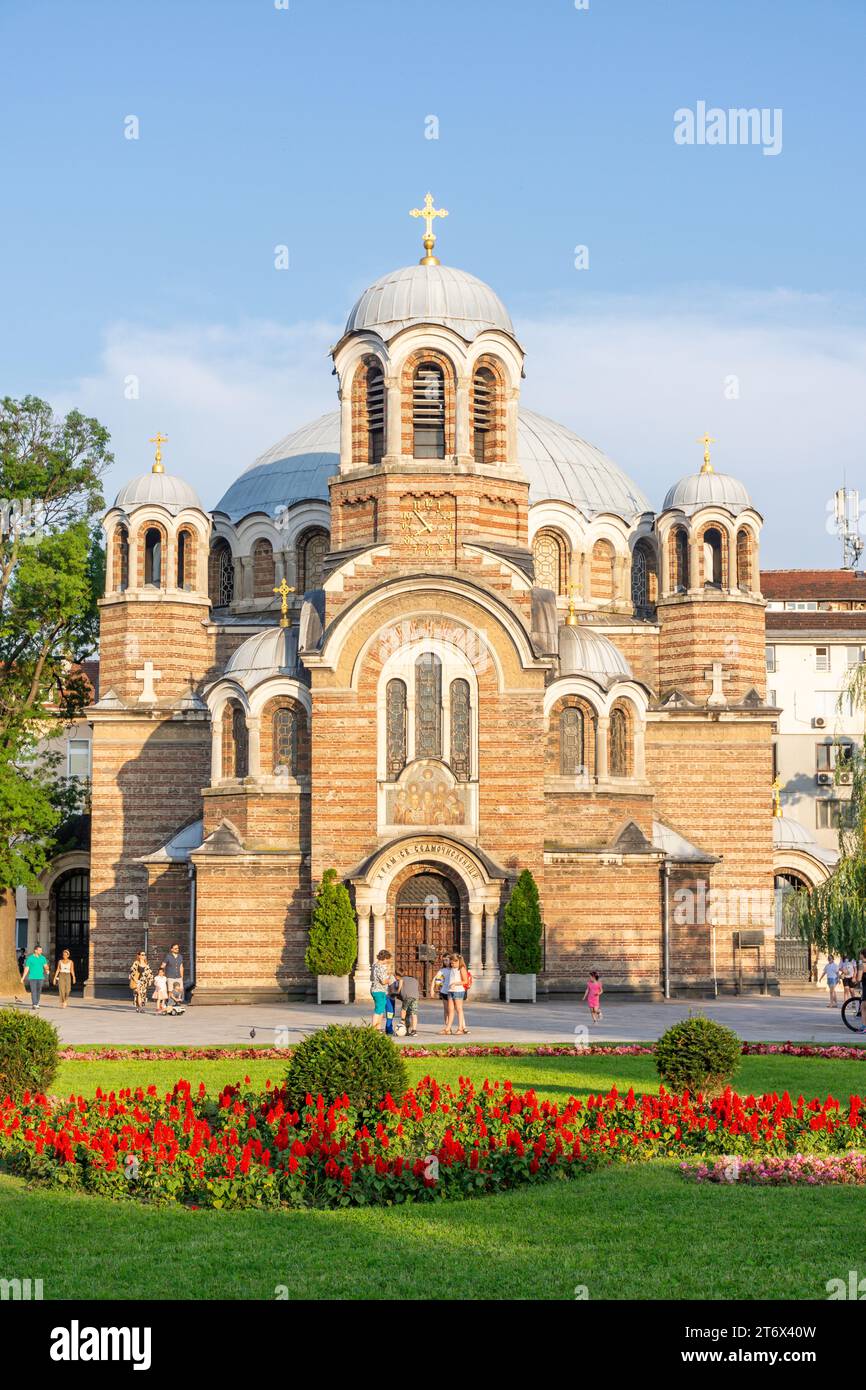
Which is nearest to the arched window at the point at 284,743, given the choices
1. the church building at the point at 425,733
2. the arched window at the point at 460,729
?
the church building at the point at 425,733

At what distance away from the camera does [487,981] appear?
36438 mm

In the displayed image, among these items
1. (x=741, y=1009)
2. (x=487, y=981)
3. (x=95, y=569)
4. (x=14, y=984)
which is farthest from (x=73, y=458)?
(x=741, y=1009)

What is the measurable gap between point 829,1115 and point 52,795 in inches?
1073

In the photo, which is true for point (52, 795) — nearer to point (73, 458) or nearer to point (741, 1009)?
point (73, 458)

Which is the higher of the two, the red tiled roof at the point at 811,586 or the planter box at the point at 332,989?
the red tiled roof at the point at 811,586

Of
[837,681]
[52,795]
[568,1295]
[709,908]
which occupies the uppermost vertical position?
[837,681]

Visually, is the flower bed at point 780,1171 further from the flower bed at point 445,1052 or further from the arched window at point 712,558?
the arched window at point 712,558

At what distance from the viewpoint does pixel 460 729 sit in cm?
3734

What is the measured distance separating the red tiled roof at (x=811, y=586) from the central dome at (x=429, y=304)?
2548 centimetres

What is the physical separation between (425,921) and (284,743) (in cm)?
486

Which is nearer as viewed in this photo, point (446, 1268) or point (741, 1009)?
point (446, 1268)

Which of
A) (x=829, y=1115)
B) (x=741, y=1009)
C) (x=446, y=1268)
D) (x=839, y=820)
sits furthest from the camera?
(x=741, y=1009)

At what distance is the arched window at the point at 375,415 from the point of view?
39219 millimetres

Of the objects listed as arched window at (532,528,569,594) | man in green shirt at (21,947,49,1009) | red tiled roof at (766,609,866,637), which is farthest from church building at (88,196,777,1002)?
red tiled roof at (766,609,866,637)
